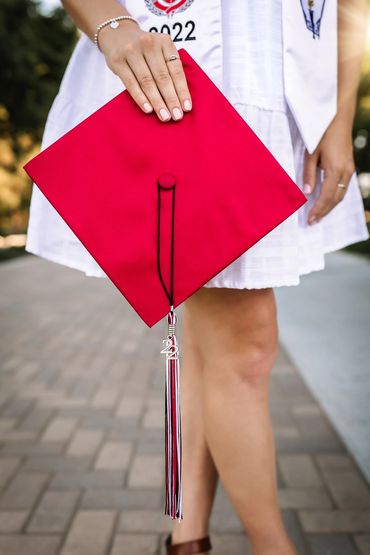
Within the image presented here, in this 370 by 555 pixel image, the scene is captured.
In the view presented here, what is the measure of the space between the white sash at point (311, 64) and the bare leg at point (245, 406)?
0.34m

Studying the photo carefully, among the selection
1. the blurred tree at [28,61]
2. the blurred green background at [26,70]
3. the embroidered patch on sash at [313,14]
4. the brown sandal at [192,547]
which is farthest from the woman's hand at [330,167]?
the blurred tree at [28,61]

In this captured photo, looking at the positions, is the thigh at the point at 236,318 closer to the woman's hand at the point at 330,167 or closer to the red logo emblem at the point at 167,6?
the woman's hand at the point at 330,167

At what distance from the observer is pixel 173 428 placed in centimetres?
100

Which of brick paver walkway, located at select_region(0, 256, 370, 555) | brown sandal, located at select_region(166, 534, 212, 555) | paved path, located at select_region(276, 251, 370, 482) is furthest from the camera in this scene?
paved path, located at select_region(276, 251, 370, 482)

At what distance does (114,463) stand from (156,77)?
155 centimetres

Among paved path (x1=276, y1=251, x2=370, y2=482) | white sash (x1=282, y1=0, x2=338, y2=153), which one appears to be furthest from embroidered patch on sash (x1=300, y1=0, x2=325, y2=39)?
paved path (x1=276, y1=251, x2=370, y2=482)

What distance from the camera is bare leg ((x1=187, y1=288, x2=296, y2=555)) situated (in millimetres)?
1127

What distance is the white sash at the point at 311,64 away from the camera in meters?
1.05

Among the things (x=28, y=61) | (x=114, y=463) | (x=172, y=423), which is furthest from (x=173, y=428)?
(x=28, y=61)

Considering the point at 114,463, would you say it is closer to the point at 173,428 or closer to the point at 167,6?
the point at 173,428

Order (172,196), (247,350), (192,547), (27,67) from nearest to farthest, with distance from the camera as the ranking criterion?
(172,196), (247,350), (192,547), (27,67)

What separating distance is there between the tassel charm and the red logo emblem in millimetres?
567

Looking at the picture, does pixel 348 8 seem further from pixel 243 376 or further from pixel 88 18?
pixel 243 376

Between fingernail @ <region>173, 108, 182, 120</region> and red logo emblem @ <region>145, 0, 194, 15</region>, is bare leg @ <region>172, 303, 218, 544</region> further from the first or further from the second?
red logo emblem @ <region>145, 0, 194, 15</region>
